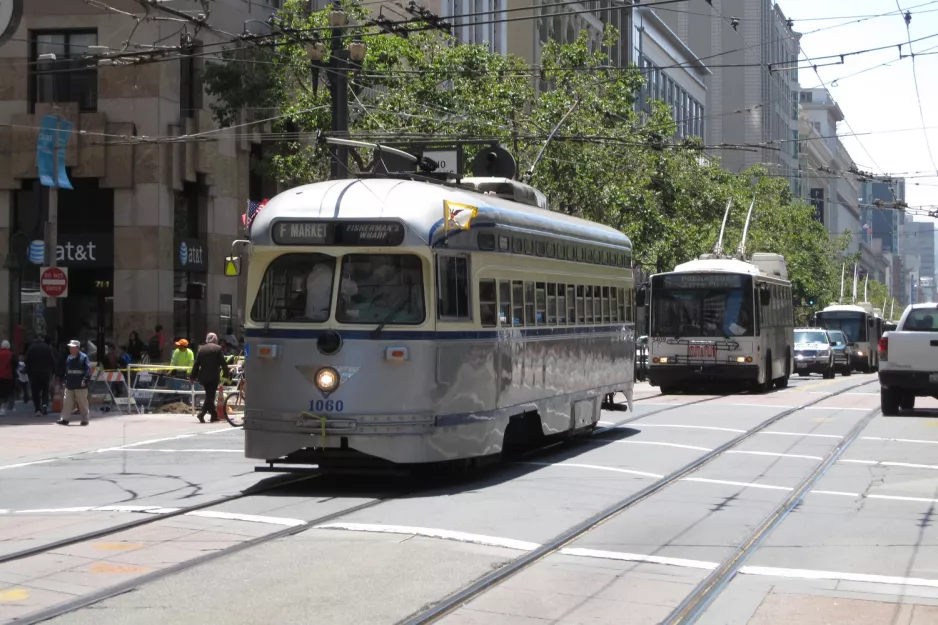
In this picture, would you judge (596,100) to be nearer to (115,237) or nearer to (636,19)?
(115,237)

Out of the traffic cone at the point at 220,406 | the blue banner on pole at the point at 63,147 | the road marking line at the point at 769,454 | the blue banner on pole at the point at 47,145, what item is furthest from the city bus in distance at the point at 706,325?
the road marking line at the point at 769,454

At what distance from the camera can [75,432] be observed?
23859 millimetres

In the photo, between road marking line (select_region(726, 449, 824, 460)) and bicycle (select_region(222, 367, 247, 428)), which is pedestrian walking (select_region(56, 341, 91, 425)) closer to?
bicycle (select_region(222, 367, 247, 428))

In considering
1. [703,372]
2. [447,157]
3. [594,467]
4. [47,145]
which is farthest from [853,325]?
[594,467]

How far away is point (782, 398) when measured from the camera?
3262cm

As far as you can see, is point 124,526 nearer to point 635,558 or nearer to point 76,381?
point 635,558

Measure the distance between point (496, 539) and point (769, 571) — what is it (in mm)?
2239

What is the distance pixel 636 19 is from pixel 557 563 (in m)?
70.2

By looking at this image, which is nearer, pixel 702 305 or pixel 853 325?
pixel 702 305

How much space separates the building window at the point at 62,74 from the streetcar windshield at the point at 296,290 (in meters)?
24.2

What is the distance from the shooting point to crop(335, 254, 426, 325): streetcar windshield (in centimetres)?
Answer: 1402

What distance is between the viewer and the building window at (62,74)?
121 feet

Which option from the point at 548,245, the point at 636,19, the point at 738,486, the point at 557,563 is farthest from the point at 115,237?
the point at 636,19

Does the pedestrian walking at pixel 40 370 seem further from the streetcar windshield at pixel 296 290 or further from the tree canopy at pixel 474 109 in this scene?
the streetcar windshield at pixel 296 290
